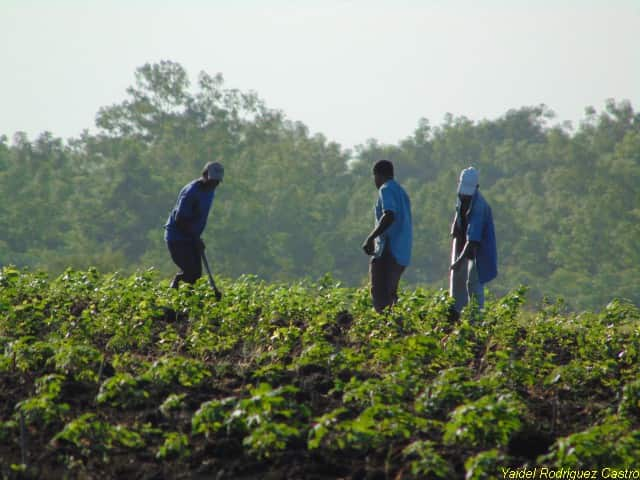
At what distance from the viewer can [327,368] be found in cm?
859

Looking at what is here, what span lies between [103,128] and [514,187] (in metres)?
25.0

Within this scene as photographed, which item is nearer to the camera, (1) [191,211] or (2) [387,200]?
(2) [387,200]

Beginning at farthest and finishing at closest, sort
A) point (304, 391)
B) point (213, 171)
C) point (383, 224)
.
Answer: point (213, 171) < point (383, 224) < point (304, 391)

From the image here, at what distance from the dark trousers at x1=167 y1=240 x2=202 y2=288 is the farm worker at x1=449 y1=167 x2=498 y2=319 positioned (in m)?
2.52

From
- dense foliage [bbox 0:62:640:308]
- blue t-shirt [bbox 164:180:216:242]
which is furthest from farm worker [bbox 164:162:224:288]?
dense foliage [bbox 0:62:640:308]

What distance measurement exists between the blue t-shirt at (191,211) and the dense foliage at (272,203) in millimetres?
33470

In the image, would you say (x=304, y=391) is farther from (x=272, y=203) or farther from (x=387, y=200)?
(x=272, y=203)

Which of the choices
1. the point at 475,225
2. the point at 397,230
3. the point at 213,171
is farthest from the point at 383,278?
the point at 213,171

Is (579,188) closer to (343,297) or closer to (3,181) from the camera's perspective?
(3,181)

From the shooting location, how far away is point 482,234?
10703 millimetres

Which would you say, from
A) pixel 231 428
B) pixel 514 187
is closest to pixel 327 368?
pixel 231 428

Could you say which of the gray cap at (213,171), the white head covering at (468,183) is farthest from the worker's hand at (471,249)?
the gray cap at (213,171)

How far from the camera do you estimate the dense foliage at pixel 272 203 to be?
55438mm

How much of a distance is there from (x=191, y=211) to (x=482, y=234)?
9.26 feet
